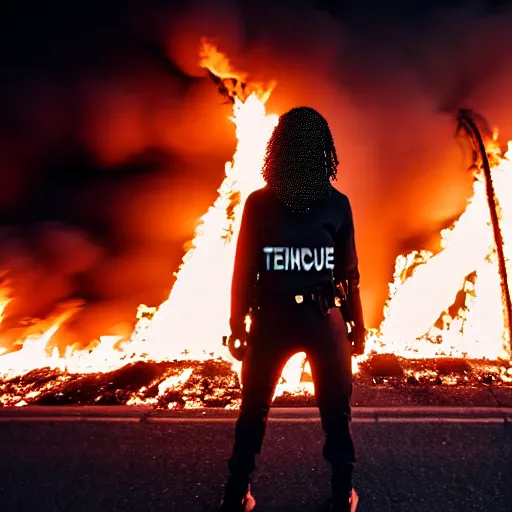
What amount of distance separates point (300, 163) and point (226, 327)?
4439 mm

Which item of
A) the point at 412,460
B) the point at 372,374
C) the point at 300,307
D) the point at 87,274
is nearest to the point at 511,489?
the point at 412,460

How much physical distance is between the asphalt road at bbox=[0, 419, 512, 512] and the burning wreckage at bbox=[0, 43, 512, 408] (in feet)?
2.08

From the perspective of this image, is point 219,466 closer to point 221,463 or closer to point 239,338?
point 221,463

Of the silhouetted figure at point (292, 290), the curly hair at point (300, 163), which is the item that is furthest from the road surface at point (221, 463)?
the curly hair at point (300, 163)

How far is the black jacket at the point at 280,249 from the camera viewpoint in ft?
7.36

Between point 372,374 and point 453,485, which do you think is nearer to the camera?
point 453,485

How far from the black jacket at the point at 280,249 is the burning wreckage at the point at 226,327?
2116mm

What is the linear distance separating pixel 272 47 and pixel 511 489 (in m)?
6.24

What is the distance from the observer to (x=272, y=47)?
687 centimetres

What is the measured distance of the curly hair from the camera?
2.25 m

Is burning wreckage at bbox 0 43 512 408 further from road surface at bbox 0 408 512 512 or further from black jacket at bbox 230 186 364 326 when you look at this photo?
black jacket at bbox 230 186 364 326

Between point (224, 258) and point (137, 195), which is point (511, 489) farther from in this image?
point (137, 195)

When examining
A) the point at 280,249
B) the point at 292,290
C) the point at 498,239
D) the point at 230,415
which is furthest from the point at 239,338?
the point at 498,239

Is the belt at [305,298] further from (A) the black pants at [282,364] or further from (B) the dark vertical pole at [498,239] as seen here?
(B) the dark vertical pole at [498,239]
